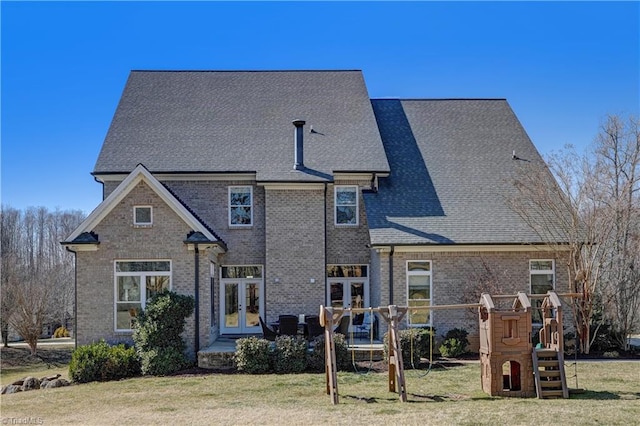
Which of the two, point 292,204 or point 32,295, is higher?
point 292,204

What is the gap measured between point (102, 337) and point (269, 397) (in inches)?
311

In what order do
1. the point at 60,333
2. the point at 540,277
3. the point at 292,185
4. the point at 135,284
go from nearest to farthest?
the point at 135,284
the point at 540,277
the point at 292,185
the point at 60,333

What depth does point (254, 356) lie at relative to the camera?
59.3 ft

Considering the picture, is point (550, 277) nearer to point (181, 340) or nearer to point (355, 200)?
point (355, 200)

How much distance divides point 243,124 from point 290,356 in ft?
37.5

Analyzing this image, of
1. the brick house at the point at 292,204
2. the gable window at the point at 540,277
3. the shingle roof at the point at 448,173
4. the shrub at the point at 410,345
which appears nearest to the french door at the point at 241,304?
the brick house at the point at 292,204

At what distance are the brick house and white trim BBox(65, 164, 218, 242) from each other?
4cm

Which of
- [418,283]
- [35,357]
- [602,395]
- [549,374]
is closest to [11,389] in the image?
[418,283]

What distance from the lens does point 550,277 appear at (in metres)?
22.5

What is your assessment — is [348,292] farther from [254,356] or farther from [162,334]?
[162,334]

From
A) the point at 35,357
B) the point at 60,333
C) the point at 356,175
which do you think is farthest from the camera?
the point at 60,333

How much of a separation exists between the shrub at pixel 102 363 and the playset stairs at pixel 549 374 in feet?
35.6

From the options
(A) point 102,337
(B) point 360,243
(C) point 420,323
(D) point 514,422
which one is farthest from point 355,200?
(D) point 514,422

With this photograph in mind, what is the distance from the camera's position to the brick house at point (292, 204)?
20.2 metres
